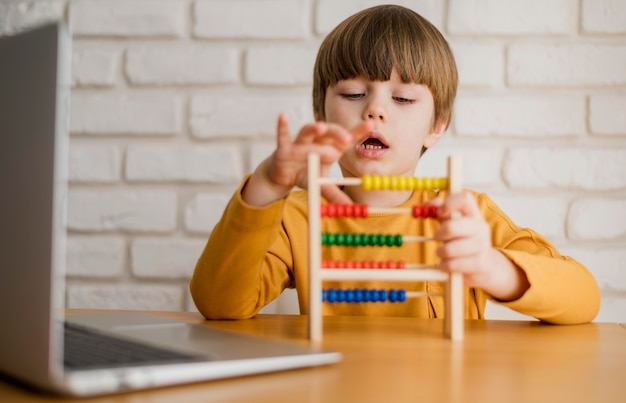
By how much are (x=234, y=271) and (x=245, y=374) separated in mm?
450

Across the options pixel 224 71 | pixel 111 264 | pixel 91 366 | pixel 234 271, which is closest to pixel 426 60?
pixel 224 71

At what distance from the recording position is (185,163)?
1.46 m

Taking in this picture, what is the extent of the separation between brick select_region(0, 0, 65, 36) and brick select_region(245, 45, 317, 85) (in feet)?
1.52

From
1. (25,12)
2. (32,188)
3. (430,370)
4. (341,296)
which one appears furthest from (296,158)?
(25,12)

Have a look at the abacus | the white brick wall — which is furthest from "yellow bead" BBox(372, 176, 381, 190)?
the white brick wall

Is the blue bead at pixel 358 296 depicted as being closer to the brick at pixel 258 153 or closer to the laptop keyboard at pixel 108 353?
the laptop keyboard at pixel 108 353

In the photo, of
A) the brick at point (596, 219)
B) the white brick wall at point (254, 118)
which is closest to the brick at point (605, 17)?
the white brick wall at point (254, 118)

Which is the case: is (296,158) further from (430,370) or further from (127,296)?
(127,296)

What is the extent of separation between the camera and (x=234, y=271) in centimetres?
102

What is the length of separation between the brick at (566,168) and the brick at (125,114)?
719 mm

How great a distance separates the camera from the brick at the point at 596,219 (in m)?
1.39

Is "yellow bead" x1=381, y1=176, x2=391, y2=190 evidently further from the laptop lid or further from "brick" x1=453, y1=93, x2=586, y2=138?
"brick" x1=453, y1=93, x2=586, y2=138

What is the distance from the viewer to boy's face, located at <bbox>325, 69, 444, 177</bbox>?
1246 mm

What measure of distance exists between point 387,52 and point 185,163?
494mm
